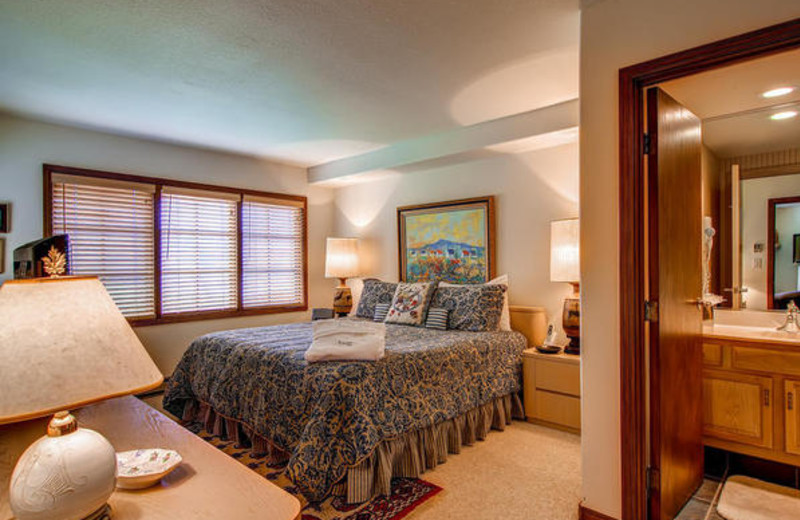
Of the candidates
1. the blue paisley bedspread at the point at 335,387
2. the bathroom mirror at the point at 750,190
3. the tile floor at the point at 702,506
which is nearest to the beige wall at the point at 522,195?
the blue paisley bedspread at the point at 335,387

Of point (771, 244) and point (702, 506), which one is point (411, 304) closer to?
point (702, 506)

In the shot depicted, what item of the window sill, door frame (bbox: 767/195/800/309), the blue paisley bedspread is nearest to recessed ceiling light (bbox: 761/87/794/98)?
door frame (bbox: 767/195/800/309)

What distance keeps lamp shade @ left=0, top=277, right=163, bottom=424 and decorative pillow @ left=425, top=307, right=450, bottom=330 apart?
2.99 m

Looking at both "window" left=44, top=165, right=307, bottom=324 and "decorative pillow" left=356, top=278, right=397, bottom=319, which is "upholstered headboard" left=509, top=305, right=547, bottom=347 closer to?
"decorative pillow" left=356, top=278, right=397, bottom=319

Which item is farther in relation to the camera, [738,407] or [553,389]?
[553,389]

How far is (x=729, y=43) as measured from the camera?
5.57 ft

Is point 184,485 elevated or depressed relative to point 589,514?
elevated

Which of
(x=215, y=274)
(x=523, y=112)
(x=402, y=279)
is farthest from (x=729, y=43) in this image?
(x=215, y=274)

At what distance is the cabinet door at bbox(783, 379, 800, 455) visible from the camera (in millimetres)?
2344

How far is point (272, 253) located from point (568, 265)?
3.54 meters

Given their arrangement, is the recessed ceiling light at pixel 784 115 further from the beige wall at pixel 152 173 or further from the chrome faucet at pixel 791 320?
the beige wall at pixel 152 173

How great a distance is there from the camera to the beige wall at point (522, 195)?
12.6 feet

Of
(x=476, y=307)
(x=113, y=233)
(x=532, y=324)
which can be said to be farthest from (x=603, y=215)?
(x=113, y=233)

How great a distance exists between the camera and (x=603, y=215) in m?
2.03
